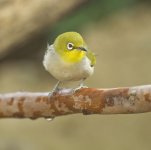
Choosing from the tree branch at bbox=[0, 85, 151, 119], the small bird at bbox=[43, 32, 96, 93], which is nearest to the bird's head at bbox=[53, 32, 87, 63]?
the small bird at bbox=[43, 32, 96, 93]

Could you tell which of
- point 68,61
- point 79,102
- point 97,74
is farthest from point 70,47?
point 97,74

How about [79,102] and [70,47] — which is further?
[70,47]

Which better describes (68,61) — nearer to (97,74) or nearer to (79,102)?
(79,102)

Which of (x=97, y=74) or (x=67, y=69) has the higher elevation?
(x=67, y=69)

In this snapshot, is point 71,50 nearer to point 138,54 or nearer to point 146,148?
point 146,148

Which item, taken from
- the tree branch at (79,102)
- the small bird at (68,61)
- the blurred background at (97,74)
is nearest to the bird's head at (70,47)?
the small bird at (68,61)

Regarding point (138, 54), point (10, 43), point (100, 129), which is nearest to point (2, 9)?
point (10, 43)

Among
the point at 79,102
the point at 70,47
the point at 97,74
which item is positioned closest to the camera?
the point at 79,102
